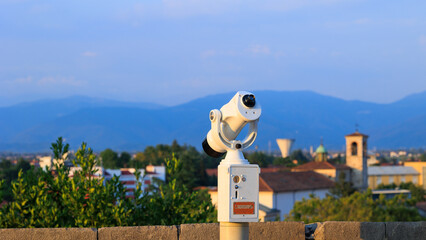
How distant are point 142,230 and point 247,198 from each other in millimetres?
1630

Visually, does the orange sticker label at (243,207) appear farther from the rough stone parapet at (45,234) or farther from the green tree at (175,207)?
the green tree at (175,207)

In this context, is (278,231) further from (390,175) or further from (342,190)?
(390,175)

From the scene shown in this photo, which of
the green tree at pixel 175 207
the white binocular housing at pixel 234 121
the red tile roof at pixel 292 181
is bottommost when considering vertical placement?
the green tree at pixel 175 207

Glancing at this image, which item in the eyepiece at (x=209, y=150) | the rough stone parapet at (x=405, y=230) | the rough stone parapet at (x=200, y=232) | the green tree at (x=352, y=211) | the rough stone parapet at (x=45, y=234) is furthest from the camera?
the green tree at (x=352, y=211)

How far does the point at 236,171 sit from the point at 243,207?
0.76 ft

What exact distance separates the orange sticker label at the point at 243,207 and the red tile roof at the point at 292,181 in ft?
195

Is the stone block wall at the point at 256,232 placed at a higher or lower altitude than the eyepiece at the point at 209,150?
lower

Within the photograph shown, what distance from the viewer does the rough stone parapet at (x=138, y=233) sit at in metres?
5.42

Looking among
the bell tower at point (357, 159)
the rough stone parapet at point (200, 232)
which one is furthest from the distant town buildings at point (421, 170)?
the rough stone parapet at point (200, 232)

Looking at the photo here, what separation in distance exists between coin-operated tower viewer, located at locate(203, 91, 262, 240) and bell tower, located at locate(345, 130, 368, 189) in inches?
3313

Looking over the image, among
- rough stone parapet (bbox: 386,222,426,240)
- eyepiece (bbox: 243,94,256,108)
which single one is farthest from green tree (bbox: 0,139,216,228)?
eyepiece (bbox: 243,94,256,108)

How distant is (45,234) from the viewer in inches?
211

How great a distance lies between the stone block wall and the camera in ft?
17.6

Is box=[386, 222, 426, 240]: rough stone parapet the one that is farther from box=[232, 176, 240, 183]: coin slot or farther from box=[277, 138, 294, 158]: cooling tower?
box=[277, 138, 294, 158]: cooling tower
